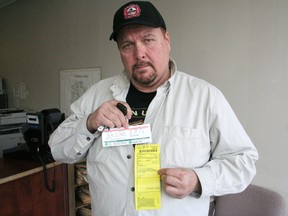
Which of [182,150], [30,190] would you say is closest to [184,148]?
[182,150]

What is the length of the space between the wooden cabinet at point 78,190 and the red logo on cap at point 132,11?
1.47 meters

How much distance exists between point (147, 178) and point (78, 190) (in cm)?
151

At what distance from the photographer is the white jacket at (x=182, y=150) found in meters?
0.85

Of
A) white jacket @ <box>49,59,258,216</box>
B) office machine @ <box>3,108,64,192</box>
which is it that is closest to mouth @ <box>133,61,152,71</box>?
white jacket @ <box>49,59,258,216</box>

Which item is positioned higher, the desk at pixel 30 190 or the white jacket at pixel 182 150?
the white jacket at pixel 182 150

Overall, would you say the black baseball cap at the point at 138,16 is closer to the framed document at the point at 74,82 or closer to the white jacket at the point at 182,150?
the white jacket at the point at 182,150

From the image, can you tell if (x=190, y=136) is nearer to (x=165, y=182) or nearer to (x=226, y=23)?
(x=165, y=182)

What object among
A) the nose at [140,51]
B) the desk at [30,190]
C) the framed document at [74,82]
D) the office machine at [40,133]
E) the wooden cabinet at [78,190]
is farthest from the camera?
the framed document at [74,82]

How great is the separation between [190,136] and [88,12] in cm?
229

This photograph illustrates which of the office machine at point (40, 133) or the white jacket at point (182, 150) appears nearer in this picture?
the white jacket at point (182, 150)

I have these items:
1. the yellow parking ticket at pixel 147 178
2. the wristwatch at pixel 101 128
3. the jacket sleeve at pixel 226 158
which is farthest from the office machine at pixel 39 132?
the jacket sleeve at pixel 226 158

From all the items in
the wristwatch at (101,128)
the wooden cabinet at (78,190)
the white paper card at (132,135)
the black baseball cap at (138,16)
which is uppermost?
the black baseball cap at (138,16)

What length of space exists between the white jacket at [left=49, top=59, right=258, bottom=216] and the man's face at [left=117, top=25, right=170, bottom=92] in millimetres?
78

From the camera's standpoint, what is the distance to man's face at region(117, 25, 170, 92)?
3.14 feet
